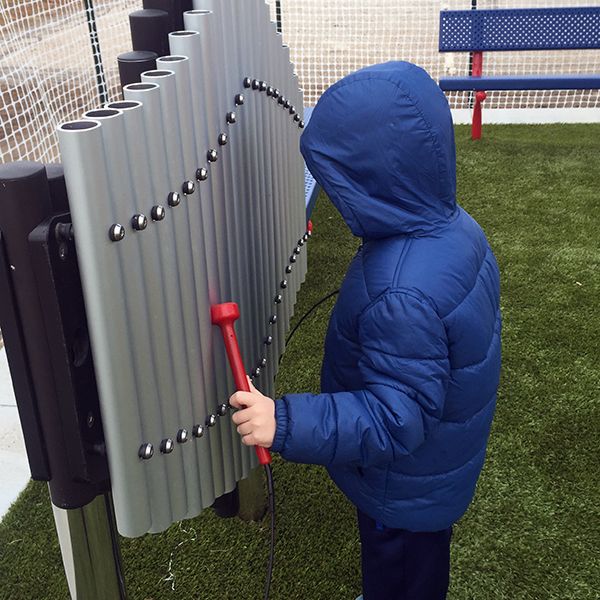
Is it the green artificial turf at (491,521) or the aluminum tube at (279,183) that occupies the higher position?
the aluminum tube at (279,183)

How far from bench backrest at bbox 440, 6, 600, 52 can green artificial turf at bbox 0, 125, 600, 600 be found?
311 centimetres

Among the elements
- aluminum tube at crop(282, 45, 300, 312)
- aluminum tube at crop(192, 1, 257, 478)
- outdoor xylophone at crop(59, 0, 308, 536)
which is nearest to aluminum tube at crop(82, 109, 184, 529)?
outdoor xylophone at crop(59, 0, 308, 536)

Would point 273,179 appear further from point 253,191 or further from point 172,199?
point 172,199

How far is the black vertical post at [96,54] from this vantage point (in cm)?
570

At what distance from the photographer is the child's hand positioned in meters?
1.44

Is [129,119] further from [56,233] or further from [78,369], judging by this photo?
[78,369]

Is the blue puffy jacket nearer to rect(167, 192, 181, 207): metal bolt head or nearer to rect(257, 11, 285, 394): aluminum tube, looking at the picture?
rect(167, 192, 181, 207): metal bolt head

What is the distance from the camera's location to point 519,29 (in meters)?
6.23

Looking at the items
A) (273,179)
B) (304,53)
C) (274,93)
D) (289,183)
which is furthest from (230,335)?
(304,53)

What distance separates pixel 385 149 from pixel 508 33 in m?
5.42

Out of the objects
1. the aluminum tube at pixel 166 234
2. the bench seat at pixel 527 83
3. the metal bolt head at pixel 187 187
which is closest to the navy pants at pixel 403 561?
the aluminum tube at pixel 166 234

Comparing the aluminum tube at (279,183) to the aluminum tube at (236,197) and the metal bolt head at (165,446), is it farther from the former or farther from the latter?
the metal bolt head at (165,446)

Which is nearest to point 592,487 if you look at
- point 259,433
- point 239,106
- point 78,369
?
point 259,433

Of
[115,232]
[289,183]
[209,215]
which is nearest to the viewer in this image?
[115,232]
